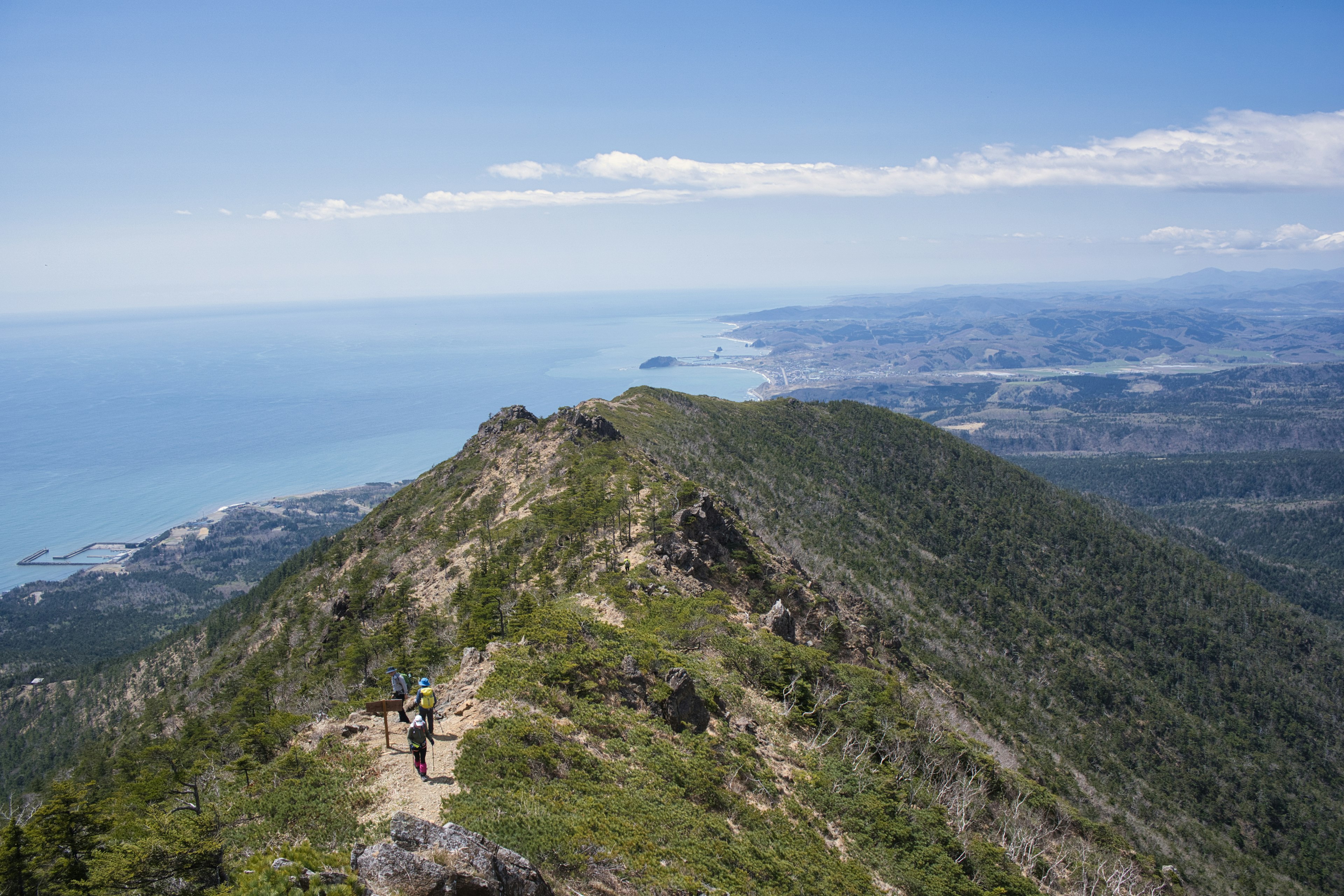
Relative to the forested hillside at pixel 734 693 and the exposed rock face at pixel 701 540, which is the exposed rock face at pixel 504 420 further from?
the exposed rock face at pixel 701 540

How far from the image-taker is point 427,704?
18.2 metres

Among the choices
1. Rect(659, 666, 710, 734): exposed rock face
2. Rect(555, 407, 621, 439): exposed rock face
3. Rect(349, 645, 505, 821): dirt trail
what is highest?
Rect(555, 407, 621, 439): exposed rock face

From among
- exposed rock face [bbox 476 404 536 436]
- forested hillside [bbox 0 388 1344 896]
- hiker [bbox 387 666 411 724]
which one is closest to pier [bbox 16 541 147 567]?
forested hillside [bbox 0 388 1344 896]

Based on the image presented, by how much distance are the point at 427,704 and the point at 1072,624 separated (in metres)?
105

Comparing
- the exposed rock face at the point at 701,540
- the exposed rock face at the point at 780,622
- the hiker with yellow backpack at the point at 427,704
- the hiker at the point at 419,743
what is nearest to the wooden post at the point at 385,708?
the hiker with yellow backpack at the point at 427,704

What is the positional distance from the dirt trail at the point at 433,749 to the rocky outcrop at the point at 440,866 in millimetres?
3074

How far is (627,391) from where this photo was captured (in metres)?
118

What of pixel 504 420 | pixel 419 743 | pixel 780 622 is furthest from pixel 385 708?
pixel 504 420

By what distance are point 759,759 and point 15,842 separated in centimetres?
2100

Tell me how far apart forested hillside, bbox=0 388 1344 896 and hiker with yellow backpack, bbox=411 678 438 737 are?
3.79 feet

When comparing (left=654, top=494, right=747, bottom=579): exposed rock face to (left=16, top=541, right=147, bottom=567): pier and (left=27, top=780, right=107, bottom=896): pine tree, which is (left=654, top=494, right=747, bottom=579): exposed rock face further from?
(left=16, top=541, right=147, bottom=567): pier

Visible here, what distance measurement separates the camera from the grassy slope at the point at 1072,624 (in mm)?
71875

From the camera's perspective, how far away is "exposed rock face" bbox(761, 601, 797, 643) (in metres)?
38.7

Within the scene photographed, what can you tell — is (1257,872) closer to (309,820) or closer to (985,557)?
(985,557)
